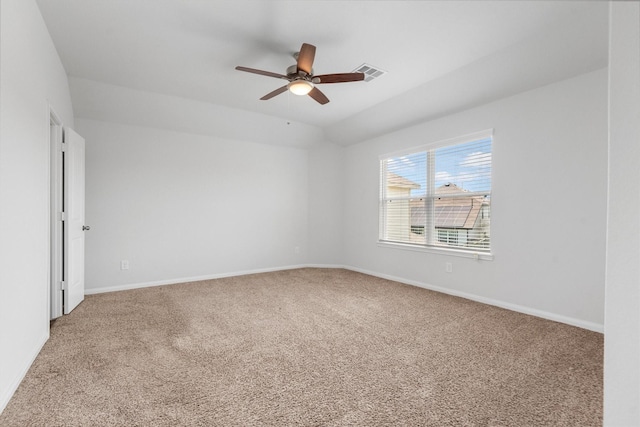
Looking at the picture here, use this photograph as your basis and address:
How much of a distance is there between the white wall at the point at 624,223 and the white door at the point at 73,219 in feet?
13.8

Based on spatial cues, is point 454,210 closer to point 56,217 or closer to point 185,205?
point 185,205

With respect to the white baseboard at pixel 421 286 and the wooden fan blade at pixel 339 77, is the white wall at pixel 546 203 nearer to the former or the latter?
the white baseboard at pixel 421 286

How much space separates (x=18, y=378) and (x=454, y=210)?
176 inches

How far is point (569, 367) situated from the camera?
2.02 m

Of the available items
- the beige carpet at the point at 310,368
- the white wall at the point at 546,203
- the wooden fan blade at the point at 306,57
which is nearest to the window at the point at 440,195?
the white wall at the point at 546,203

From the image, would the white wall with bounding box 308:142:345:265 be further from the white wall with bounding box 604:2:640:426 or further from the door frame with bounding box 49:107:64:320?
the white wall with bounding box 604:2:640:426

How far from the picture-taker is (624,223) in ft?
2.73

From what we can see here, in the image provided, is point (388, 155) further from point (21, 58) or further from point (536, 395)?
point (21, 58)

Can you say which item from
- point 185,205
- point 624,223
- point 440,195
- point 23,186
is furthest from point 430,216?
point 23,186

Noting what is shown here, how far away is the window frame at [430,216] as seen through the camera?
3541mm

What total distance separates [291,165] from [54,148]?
11.5 ft

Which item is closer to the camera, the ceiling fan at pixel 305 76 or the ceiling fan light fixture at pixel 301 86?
the ceiling fan at pixel 305 76

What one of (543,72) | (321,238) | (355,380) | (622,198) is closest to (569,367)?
(355,380)

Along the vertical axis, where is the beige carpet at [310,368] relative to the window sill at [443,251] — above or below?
below
